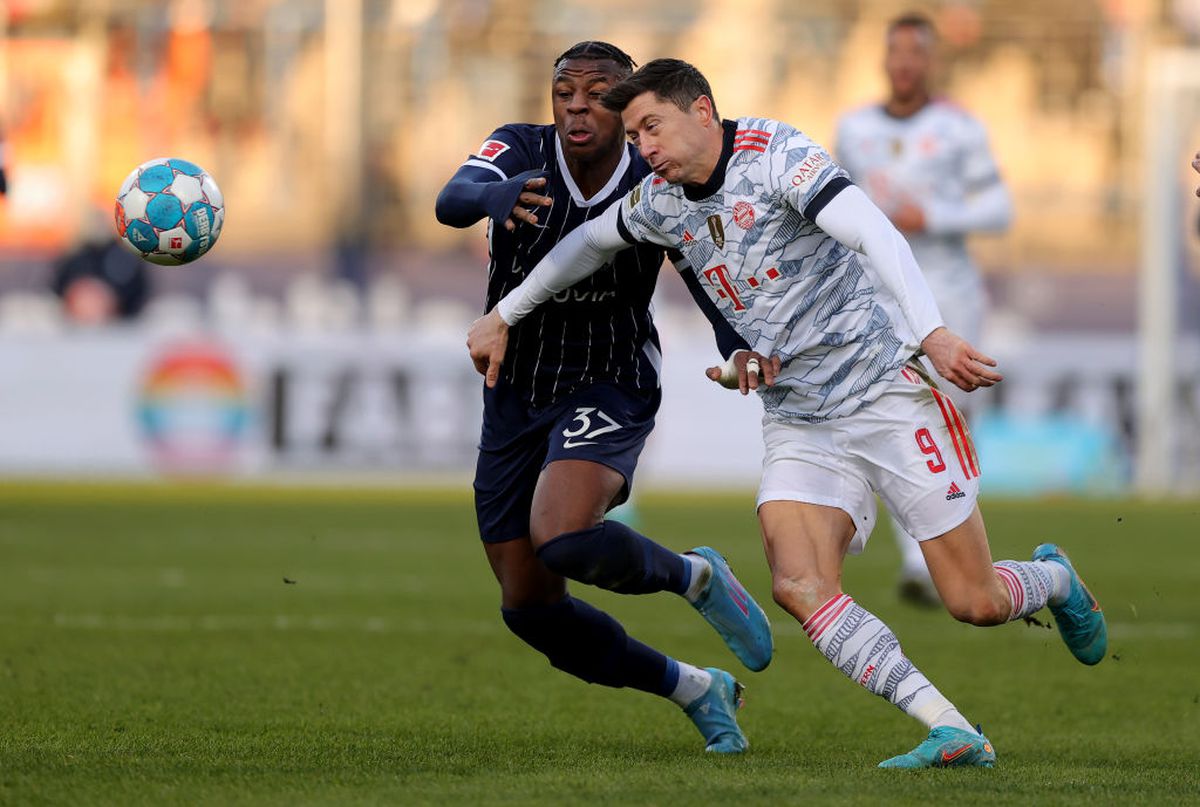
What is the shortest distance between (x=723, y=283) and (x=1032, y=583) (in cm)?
118

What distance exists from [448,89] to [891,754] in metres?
18.9

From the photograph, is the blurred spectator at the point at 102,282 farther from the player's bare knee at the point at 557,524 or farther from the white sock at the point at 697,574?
the player's bare knee at the point at 557,524

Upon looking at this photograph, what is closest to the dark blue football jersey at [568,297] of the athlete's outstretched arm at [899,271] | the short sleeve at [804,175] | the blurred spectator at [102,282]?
the short sleeve at [804,175]

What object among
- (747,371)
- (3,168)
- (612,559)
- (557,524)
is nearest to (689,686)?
(612,559)

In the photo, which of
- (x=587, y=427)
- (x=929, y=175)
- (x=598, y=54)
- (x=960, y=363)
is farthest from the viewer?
(x=929, y=175)

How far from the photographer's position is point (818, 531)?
498cm

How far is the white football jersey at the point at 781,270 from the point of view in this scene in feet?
16.2

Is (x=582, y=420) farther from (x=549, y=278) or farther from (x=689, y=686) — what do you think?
(x=689, y=686)

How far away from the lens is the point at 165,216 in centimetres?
544

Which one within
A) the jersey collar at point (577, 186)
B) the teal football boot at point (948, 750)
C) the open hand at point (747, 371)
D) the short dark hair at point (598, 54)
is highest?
the short dark hair at point (598, 54)

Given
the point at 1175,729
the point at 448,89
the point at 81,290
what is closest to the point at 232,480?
the point at 81,290

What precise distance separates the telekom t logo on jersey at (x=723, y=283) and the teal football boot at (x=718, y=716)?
1.10 metres

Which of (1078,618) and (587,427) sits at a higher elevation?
(587,427)

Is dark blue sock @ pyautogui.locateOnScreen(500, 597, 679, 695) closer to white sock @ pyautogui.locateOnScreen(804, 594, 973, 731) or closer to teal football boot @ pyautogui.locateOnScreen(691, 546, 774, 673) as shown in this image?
teal football boot @ pyautogui.locateOnScreen(691, 546, 774, 673)
